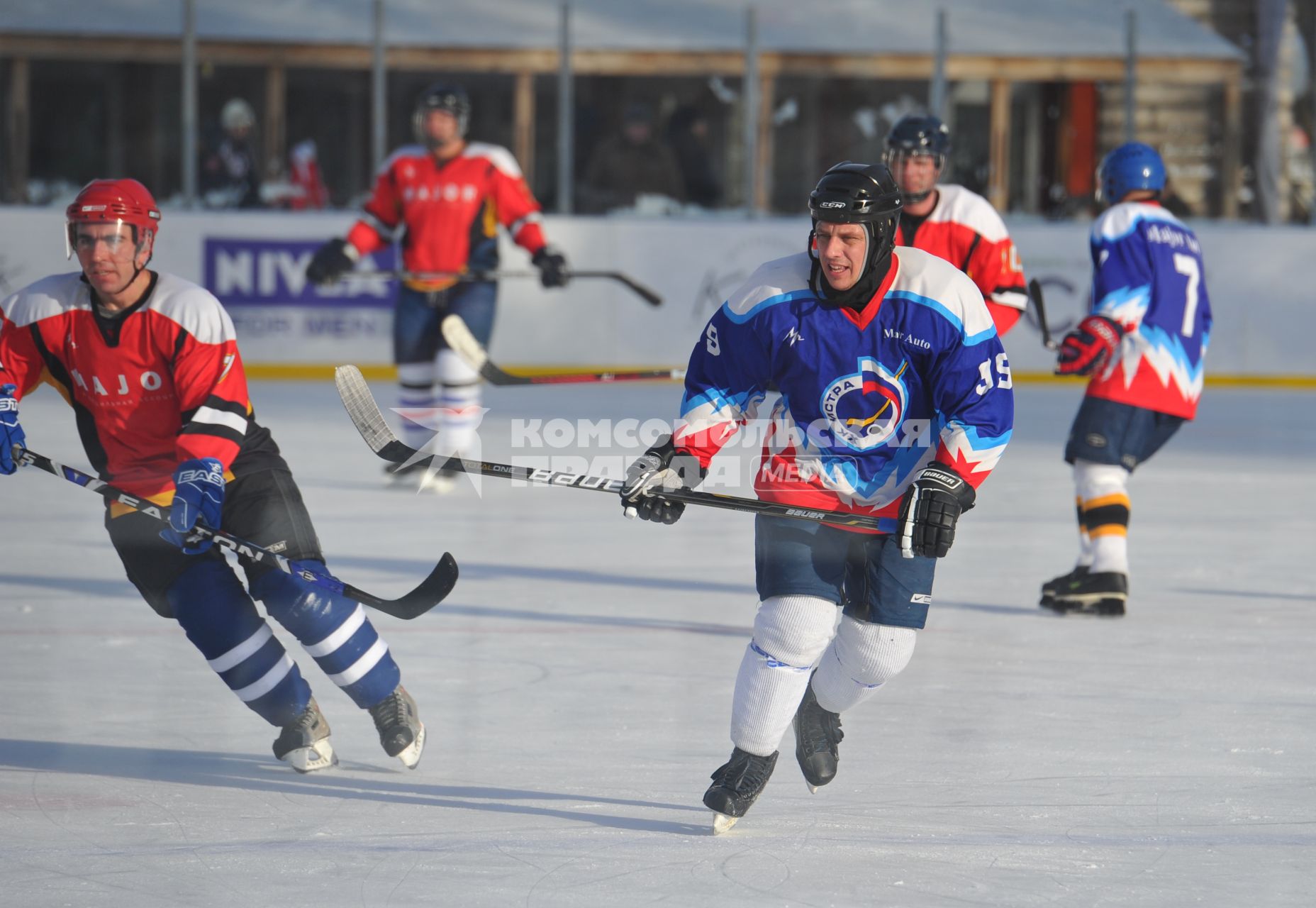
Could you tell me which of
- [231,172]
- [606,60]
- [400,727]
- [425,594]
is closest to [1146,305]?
[425,594]

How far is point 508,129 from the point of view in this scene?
10.5 m

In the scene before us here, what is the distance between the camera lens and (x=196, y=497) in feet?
9.13

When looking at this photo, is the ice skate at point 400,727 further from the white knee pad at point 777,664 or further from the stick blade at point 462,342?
the stick blade at point 462,342

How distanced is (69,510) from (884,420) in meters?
3.91

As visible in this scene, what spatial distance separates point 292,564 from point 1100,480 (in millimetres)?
2303

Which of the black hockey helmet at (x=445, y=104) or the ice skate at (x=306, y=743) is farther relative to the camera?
the black hockey helmet at (x=445, y=104)

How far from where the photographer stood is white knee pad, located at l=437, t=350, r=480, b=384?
646cm

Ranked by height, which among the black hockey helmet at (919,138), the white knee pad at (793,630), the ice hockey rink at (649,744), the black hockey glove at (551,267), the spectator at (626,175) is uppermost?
the spectator at (626,175)

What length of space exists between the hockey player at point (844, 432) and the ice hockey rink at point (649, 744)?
0.28 metres

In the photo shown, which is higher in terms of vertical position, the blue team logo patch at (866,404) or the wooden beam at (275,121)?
the wooden beam at (275,121)

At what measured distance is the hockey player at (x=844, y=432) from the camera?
2.65 m

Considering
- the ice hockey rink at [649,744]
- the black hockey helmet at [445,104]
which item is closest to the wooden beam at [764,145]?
the black hockey helmet at [445,104]

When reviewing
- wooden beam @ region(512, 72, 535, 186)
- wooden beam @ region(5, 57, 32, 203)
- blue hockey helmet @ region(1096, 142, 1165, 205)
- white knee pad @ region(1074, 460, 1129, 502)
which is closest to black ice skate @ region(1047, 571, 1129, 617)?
white knee pad @ region(1074, 460, 1129, 502)

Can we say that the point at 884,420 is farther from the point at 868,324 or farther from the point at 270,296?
the point at 270,296
